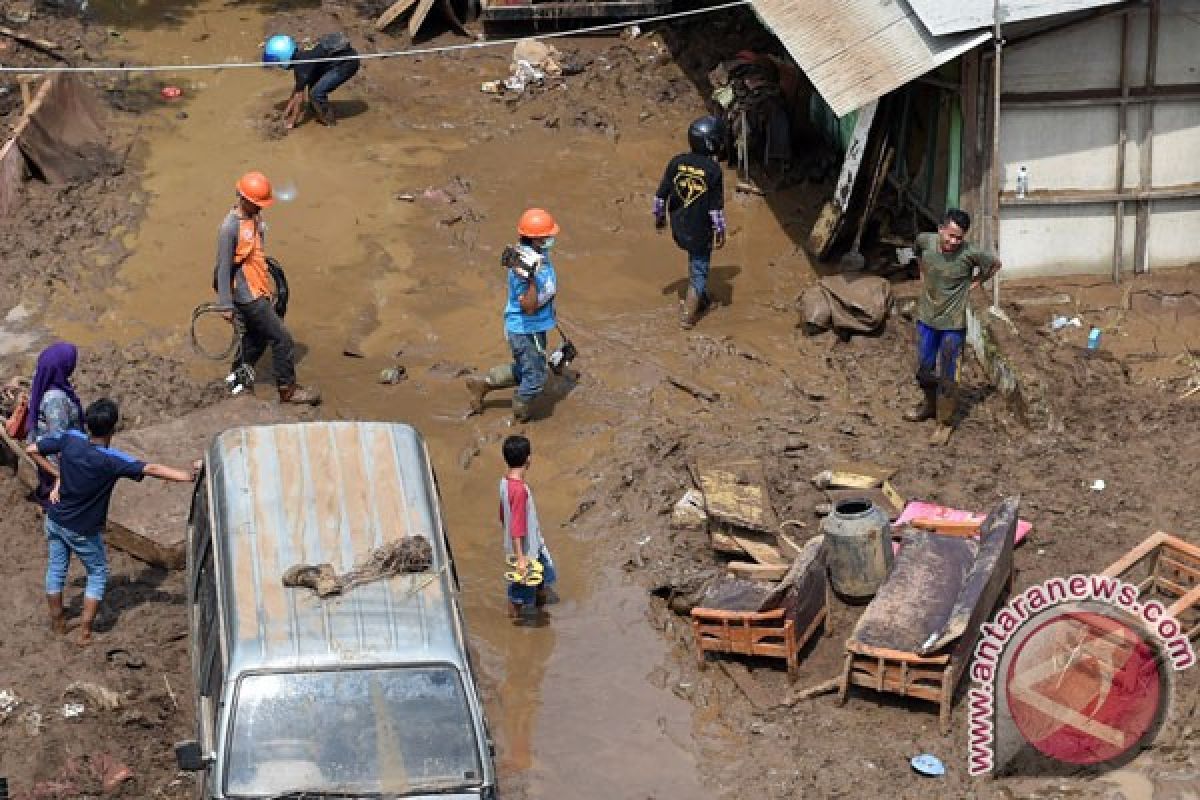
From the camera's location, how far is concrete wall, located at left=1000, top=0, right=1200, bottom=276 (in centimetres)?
1312

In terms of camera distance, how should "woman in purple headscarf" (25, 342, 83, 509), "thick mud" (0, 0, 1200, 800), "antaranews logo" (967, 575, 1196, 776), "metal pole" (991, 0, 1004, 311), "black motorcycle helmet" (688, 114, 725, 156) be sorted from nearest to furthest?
"antaranews logo" (967, 575, 1196, 776)
"thick mud" (0, 0, 1200, 800)
"woman in purple headscarf" (25, 342, 83, 509)
"metal pole" (991, 0, 1004, 311)
"black motorcycle helmet" (688, 114, 725, 156)

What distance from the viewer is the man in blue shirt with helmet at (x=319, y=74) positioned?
17797 mm

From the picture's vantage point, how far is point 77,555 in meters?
9.95

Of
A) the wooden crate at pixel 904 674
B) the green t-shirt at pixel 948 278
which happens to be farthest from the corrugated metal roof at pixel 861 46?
the wooden crate at pixel 904 674

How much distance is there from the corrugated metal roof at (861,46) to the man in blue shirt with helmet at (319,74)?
5.49 meters

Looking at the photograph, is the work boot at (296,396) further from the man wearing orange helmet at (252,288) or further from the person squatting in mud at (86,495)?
the person squatting in mud at (86,495)

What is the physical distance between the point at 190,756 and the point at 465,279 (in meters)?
8.01

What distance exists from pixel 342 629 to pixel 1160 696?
4245mm

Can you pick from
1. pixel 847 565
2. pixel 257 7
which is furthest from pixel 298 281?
pixel 257 7

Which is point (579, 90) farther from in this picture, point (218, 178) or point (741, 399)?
point (741, 399)

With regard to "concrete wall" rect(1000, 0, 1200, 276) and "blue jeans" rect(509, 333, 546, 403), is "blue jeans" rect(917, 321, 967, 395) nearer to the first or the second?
"concrete wall" rect(1000, 0, 1200, 276)

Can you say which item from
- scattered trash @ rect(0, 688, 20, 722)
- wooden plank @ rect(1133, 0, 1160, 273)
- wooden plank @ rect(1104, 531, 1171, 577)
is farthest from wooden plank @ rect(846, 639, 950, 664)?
wooden plank @ rect(1133, 0, 1160, 273)

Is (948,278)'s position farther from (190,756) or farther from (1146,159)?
(190,756)

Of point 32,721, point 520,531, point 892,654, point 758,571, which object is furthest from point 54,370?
point 892,654
